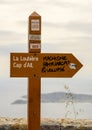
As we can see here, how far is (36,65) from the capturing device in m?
14.1

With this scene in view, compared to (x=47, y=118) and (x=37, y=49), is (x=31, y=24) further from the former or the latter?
(x=47, y=118)

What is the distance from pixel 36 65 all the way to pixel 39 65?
42 mm

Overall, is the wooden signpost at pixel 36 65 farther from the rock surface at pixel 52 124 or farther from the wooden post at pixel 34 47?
the rock surface at pixel 52 124

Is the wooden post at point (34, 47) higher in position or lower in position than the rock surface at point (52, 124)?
higher

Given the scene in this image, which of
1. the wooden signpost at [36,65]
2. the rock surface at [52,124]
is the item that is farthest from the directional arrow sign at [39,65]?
the rock surface at [52,124]

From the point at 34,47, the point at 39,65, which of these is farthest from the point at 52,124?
the point at 34,47

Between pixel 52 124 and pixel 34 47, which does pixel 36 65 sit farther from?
pixel 52 124

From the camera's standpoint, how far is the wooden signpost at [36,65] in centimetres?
1405

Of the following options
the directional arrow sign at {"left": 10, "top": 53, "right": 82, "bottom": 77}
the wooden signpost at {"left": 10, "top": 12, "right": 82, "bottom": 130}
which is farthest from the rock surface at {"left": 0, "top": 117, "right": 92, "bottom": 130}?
the directional arrow sign at {"left": 10, "top": 53, "right": 82, "bottom": 77}

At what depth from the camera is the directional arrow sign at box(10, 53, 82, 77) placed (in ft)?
46.1

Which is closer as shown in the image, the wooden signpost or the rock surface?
the wooden signpost

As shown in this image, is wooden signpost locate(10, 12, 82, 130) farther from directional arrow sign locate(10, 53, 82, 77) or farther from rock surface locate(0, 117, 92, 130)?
rock surface locate(0, 117, 92, 130)

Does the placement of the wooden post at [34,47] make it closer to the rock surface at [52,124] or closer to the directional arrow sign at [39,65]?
the directional arrow sign at [39,65]

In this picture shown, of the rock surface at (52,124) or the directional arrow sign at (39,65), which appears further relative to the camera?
the rock surface at (52,124)
